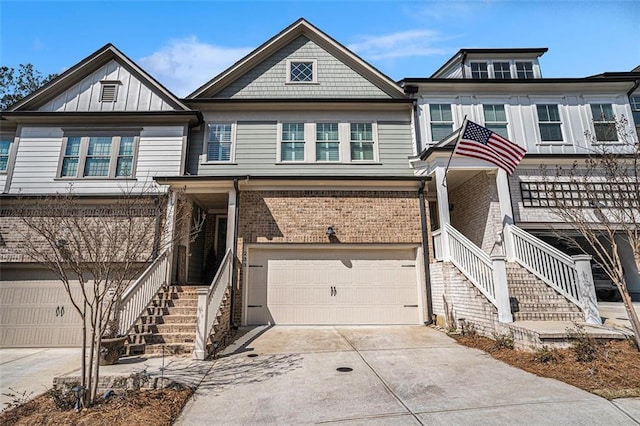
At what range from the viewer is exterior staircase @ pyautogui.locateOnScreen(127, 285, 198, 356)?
6793mm

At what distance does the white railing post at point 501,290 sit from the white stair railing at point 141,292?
789cm

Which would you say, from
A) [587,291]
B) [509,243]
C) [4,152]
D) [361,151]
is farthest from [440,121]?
[4,152]

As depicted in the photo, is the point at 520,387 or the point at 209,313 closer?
the point at 520,387

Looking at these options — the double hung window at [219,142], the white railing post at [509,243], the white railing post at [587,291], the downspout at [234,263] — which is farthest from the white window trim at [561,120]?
the double hung window at [219,142]

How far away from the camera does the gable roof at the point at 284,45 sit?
11.5 meters

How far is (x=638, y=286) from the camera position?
11508mm

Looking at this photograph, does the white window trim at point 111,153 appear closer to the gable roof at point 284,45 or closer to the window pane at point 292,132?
the gable roof at point 284,45

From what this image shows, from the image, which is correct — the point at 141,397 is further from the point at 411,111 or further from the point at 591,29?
the point at 591,29

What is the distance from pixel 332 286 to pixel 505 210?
18.8ft

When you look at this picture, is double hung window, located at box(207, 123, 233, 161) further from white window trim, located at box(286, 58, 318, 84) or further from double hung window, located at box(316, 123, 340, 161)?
double hung window, located at box(316, 123, 340, 161)

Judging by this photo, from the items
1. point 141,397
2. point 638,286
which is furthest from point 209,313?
point 638,286

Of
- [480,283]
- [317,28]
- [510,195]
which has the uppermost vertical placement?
[317,28]

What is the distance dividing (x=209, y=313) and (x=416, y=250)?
6414 mm

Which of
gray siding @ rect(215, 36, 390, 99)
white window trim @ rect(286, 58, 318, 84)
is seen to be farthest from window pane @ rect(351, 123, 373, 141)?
white window trim @ rect(286, 58, 318, 84)
